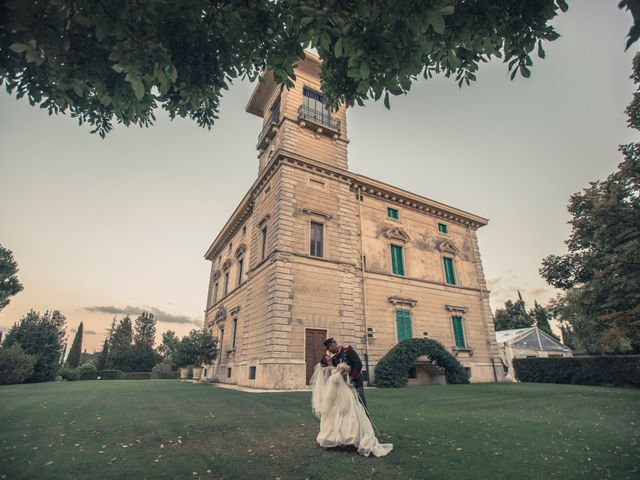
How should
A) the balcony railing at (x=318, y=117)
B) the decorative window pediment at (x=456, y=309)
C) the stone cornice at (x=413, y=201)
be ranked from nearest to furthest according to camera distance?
1. the balcony railing at (x=318, y=117)
2. the stone cornice at (x=413, y=201)
3. the decorative window pediment at (x=456, y=309)

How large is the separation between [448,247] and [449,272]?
5.80ft

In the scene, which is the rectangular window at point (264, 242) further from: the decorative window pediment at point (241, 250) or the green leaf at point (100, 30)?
the green leaf at point (100, 30)

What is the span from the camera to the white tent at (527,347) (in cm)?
3169

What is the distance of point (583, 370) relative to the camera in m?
17.9

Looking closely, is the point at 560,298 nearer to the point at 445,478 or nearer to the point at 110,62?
the point at 445,478

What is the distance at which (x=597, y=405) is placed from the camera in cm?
928

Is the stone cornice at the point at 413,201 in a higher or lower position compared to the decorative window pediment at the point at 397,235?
higher

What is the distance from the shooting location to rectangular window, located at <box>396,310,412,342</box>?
1853 cm

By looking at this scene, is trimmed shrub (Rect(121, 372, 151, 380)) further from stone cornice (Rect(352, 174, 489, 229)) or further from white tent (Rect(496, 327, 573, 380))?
white tent (Rect(496, 327, 573, 380))

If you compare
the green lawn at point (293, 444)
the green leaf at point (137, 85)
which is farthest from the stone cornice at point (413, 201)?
the green leaf at point (137, 85)

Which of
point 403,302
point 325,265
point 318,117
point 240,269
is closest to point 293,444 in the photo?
point 325,265

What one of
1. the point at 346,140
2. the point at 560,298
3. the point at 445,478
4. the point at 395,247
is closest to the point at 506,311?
the point at 560,298

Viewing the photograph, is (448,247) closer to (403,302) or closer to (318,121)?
(403,302)

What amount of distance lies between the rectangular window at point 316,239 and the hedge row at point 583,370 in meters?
16.0
